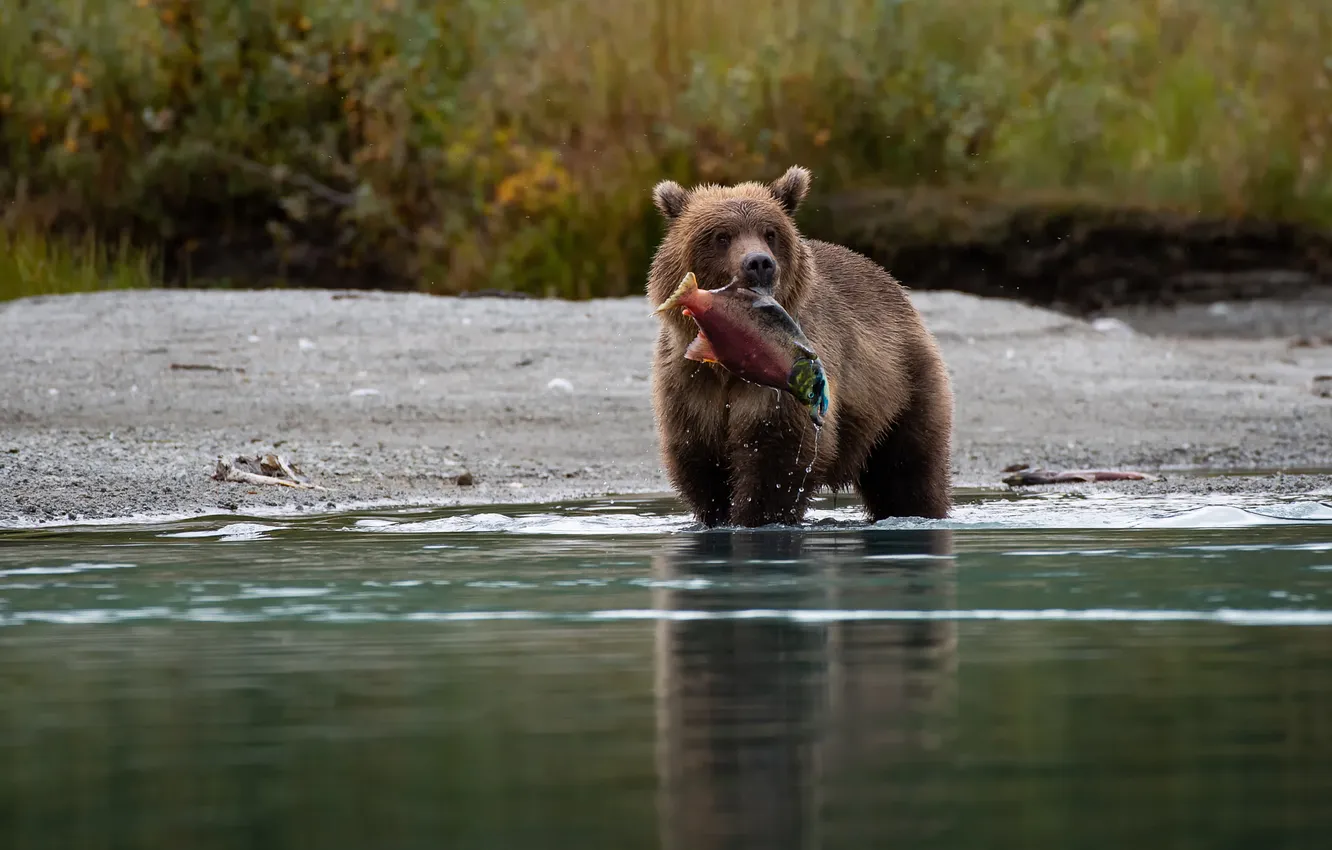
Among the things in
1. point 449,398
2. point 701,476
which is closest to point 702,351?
point 701,476

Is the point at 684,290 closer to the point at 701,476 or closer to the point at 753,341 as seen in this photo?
the point at 753,341

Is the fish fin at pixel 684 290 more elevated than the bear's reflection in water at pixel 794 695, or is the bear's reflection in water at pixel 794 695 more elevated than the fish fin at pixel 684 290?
the fish fin at pixel 684 290

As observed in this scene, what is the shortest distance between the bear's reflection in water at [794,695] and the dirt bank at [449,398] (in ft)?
10.9

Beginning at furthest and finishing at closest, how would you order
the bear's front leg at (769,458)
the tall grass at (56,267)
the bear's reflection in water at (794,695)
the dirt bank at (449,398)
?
the tall grass at (56,267) < the dirt bank at (449,398) < the bear's front leg at (769,458) < the bear's reflection in water at (794,695)

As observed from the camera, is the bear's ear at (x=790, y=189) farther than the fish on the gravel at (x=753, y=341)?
Yes

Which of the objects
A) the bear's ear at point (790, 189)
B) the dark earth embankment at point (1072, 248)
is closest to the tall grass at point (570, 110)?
the dark earth embankment at point (1072, 248)

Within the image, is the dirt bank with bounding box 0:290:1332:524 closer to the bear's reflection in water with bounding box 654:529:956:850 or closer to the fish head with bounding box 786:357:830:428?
the fish head with bounding box 786:357:830:428

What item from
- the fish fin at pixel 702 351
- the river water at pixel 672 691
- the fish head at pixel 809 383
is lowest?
the river water at pixel 672 691

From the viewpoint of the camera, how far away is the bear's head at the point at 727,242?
25.7 feet

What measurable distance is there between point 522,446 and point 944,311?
15.2ft

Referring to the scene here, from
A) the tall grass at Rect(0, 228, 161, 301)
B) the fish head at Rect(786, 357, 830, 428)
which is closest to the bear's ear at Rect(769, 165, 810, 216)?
the fish head at Rect(786, 357, 830, 428)

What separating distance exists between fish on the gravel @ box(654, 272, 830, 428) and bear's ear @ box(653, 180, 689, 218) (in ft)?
2.10

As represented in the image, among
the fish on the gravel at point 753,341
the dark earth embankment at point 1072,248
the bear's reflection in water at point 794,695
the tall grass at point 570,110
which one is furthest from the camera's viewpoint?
the tall grass at point 570,110

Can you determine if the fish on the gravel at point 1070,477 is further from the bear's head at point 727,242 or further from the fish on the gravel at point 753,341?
the fish on the gravel at point 753,341
